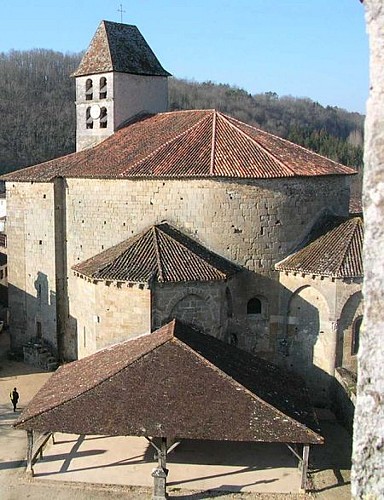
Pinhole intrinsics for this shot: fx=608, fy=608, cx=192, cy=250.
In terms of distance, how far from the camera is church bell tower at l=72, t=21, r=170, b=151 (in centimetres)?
2652

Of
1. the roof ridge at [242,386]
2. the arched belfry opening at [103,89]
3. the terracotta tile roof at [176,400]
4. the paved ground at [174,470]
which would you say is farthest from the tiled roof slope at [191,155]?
the paved ground at [174,470]

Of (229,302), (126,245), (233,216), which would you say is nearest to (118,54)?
(126,245)

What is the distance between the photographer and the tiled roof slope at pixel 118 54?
1051 inches

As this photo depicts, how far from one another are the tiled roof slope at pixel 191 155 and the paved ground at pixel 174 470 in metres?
8.69

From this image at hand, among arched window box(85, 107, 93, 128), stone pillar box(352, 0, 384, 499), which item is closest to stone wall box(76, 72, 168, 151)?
arched window box(85, 107, 93, 128)

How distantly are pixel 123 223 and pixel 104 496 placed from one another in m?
10.2

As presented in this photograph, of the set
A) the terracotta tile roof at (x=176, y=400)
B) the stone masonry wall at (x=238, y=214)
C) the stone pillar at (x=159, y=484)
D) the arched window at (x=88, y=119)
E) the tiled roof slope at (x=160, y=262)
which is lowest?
the stone pillar at (x=159, y=484)

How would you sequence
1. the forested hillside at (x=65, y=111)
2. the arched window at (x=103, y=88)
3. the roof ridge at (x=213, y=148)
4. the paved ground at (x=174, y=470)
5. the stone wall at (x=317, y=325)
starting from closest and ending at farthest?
the paved ground at (x=174, y=470) < the stone wall at (x=317, y=325) < the roof ridge at (x=213, y=148) < the arched window at (x=103, y=88) < the forested hillside at (x=65, y=111)

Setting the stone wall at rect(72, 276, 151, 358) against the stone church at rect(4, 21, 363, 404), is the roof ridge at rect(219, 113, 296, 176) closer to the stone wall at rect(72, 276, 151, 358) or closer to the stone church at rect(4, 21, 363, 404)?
the stone church at rect(4, 21, 363, 404)

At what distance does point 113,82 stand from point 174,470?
A: 17.0 metres

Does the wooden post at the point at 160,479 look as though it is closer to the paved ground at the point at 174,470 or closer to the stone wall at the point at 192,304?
the paved ground at the point at 174,470

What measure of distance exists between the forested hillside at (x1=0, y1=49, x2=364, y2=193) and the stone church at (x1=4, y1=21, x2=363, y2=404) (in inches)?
2263

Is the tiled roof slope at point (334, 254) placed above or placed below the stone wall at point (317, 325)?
above

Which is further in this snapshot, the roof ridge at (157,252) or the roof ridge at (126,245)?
the roof ridge at (126,245)
